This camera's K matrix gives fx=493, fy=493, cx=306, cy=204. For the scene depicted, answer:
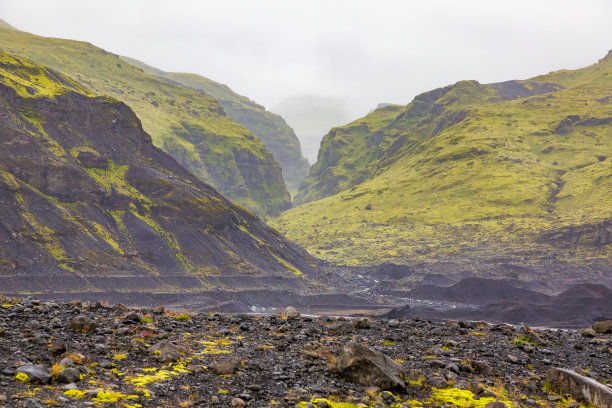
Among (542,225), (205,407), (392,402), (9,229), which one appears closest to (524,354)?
(392,402)

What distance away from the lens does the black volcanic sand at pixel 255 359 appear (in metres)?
10.9

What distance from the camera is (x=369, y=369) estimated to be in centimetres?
1285

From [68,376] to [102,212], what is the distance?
88433mm

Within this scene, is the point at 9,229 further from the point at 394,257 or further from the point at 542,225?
the point at 542,225

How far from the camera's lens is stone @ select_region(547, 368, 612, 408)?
12.2m

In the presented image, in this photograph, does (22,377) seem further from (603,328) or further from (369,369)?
(603,328)

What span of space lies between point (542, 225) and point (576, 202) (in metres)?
20.0

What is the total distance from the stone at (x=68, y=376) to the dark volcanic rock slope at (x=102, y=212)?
218 ft

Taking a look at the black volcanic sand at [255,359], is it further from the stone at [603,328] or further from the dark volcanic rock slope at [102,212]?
the dark volcanic rock slope at [102,212]

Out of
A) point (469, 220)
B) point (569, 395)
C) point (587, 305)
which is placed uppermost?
point (469, 220)

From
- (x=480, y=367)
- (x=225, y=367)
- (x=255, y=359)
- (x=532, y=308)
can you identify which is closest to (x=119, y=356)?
(x=225, y=367)

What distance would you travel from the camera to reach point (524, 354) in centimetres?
1686

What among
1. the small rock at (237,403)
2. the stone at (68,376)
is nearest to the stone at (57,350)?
the stone at (68,376)

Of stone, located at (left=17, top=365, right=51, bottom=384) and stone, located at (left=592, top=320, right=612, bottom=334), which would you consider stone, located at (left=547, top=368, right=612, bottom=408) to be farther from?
stone, located at (left=17, top=365, right=51, bottom=384)
